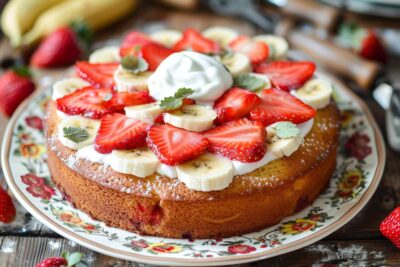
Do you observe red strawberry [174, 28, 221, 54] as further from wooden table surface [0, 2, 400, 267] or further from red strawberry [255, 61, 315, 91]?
wooden table surface [0, 2, 400, 267]

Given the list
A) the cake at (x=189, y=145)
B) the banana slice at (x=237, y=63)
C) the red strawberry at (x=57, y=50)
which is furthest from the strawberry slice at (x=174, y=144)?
the red strawberry at (x=57, y=50)

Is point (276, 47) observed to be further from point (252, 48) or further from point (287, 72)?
point (287, 72)

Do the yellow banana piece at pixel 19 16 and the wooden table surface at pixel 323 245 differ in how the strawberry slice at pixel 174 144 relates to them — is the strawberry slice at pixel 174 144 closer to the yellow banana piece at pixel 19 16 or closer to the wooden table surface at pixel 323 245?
the wooden table surface at pixel 323 245

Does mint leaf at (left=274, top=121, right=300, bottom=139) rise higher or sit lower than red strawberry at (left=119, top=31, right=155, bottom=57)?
higher

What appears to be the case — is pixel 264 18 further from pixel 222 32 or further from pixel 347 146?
pixel 347 146

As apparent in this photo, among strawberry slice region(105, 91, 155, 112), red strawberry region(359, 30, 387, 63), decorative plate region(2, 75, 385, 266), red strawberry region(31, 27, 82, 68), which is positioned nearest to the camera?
decorative plate region(2, 75, 385, 266)

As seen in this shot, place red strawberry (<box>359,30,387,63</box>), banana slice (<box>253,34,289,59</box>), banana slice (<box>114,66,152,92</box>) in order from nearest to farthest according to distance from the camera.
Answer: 1. banana slice (<box>114,66,152,92</box>)
2. banana slice (<box>253,34,289,59</box>)
3. red strawberry (<box>359,30,387,63</box>)

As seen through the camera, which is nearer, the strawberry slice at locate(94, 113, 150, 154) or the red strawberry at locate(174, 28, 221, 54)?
the strawberry slice at locate(94, 113, 150, 154)

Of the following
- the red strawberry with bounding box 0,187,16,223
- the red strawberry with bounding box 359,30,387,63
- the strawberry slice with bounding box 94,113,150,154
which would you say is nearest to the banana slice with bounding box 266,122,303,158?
the strawberry slice with bounding box 94,113,150,154
